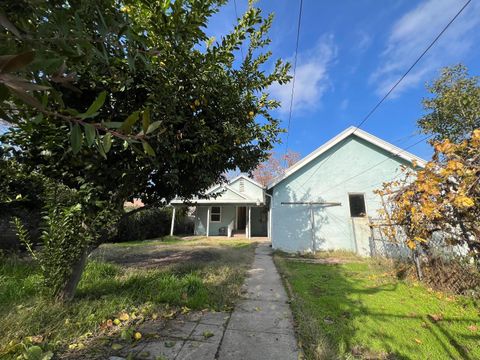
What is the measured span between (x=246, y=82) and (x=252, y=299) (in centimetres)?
402

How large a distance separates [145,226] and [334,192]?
12.9 metres

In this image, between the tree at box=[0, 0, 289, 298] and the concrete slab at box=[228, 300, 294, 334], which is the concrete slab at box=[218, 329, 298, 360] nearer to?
the concrete slab at box=[228, 300, 294, 334]

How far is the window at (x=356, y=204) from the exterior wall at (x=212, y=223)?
9.92 m

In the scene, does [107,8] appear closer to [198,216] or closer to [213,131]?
[213,131]

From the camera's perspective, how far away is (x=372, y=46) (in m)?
9.39

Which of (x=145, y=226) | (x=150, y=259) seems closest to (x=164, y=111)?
(x=150, y=259)

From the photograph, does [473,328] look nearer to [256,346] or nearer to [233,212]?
[256,346]

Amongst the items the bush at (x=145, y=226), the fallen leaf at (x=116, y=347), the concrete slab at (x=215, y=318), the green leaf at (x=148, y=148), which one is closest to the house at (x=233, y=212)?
the bush at (x=145, y=226)

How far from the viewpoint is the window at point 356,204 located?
11891 millimetres

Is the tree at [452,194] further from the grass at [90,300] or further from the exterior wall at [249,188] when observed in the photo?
the exterior wall at [249,188]

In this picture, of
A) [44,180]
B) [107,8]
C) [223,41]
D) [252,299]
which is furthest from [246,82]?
[252,299]

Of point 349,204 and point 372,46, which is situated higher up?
point 372,46

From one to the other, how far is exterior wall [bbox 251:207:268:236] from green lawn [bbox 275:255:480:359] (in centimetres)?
1501

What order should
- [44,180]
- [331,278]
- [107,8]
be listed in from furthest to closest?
[331,278], [44,180], [107,8]
